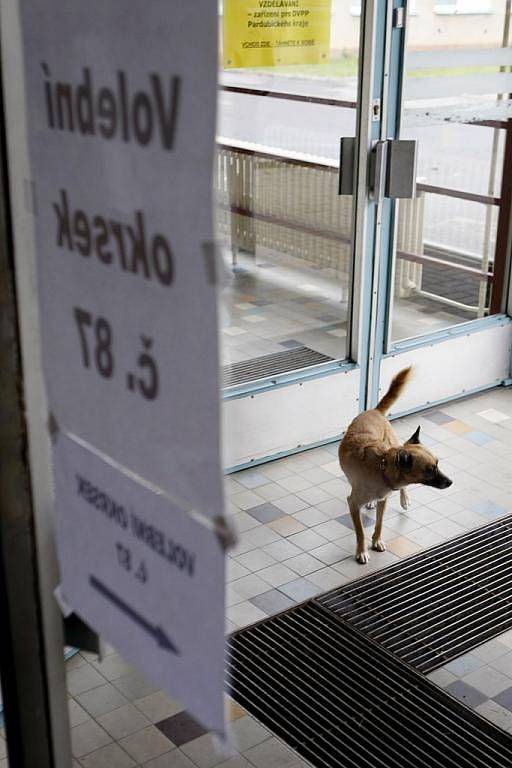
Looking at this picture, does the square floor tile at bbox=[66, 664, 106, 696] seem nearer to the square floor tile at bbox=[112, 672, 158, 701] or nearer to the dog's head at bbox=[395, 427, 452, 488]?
the square floor tile at bbox=[112, 672, 158, 701]

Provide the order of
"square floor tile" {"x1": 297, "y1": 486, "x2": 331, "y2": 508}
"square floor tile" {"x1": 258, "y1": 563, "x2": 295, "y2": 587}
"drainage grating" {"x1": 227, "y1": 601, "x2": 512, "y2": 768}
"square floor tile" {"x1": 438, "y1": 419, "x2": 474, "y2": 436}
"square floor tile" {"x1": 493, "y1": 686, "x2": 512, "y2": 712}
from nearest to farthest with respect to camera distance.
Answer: "drainage grating" {"x1": 227, "y1": 601, "x2": 512, "y2": 768} < "square floor tile" {"x1": 493, "y1": 686, "x2": 512, "y2": 712} < "square floor tile" {"x1": 258, "y1": 563, "x2": 295, "y2": 587} < "square floor tile" {"x1": 297, "y1": 486, "x2": 331, "y2": 508} < "square floor tile" {"x1": 438, "y1": 419, "x2": 474, "y2": 436}

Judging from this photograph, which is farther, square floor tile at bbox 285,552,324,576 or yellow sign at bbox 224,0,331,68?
yellow sign at bbox 224,0,331,68

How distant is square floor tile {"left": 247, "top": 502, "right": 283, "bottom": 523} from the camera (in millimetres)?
5207

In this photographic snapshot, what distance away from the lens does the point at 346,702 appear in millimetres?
3844

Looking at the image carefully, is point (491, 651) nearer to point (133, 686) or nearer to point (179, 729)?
point (179, 729)

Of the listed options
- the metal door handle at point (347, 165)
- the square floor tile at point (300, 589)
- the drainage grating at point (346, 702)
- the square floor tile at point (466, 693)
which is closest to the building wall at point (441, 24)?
the metal door handle at point (347, 165)

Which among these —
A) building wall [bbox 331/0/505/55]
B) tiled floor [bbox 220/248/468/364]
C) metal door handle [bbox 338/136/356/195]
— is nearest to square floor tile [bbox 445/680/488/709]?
tiled floor [bbox 220/248/468/364]

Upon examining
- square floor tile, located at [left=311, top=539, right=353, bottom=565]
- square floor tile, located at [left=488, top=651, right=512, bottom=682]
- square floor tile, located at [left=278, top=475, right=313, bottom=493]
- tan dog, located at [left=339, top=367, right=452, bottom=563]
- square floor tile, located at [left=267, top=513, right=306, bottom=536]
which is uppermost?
tan dog, located at [left=339, top=367, right=452, bottom=563]

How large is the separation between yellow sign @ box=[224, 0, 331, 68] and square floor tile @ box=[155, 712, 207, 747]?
10.5 feet

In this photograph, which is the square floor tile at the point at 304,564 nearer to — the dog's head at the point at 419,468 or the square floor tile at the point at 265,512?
the square floor tile at the point at 265,512

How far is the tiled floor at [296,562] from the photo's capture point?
3596mm

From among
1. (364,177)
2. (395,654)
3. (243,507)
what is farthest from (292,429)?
(395,654)

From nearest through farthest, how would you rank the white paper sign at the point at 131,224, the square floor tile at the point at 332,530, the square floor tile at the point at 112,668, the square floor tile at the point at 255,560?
the white paper sign at the point at 131,224, the square floor tile at the point at 112,668, the square floor tile at the point at 255,560, the square floor tile at the point at 332,530

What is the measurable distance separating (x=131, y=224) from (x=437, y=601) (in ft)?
11.5
